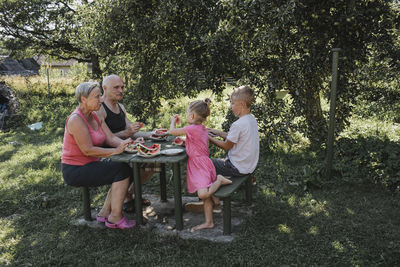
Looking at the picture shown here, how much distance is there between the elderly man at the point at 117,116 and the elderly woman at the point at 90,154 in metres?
0.38

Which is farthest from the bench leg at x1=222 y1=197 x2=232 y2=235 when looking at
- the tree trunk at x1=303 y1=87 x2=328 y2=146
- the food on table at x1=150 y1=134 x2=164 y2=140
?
the tree trunk at x1=303 y1=87 x2=328 y2=146

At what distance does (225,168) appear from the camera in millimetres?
3842

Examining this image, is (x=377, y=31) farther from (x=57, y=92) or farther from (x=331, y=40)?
(x=57, y=92)

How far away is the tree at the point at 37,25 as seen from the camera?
15.5 m

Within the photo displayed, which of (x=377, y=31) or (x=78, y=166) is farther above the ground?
(x=377, y=31)

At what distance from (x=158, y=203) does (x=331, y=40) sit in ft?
10.8

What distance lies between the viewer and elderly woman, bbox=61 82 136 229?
3447 mm

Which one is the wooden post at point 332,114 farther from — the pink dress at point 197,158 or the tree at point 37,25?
the tree at point 37,25

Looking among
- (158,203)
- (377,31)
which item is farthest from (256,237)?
(377,31)

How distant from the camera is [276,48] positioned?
14.6 feet

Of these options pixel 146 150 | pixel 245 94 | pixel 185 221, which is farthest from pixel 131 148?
pixel 245 94

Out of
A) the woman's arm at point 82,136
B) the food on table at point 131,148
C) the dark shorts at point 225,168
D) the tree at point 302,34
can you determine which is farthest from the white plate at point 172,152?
the tree at point 302,34

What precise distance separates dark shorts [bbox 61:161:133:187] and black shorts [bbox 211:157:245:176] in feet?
3.55

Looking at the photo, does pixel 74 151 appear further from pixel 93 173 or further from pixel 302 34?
pixel 302 34
